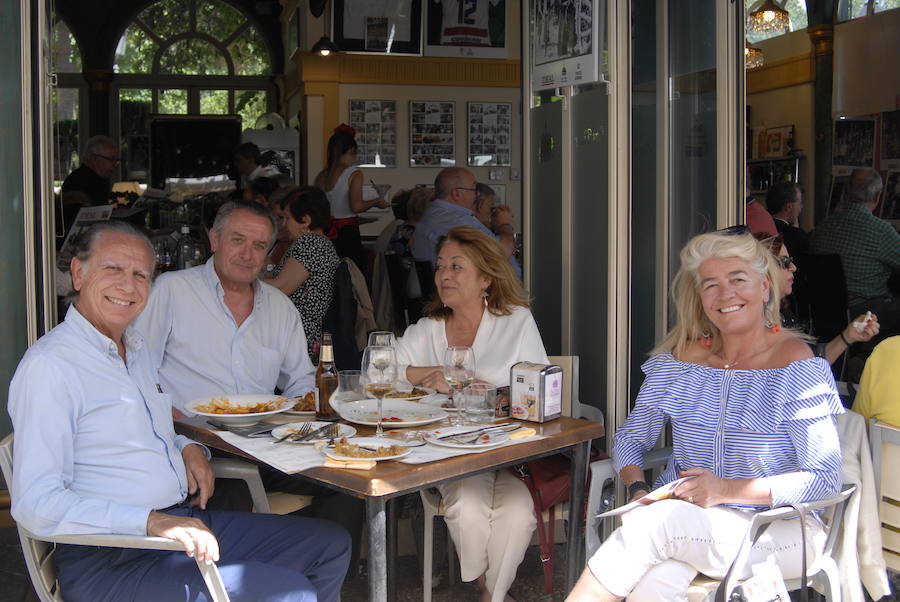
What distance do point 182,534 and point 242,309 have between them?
4.60ft

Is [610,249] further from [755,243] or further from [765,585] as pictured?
[765,585]

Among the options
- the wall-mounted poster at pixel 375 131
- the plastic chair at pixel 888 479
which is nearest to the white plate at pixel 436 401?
the plastic chair at pixel 888 479

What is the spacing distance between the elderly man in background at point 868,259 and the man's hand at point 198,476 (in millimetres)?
4424

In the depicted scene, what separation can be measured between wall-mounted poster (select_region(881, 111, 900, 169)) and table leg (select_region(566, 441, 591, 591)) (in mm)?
6211

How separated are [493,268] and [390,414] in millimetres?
871

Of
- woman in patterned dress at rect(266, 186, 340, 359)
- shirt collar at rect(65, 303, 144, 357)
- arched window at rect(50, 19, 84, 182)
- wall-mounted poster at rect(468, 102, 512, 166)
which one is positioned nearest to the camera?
shirt collar at rect(65, 303, 144, 357)

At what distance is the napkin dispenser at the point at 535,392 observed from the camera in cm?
286

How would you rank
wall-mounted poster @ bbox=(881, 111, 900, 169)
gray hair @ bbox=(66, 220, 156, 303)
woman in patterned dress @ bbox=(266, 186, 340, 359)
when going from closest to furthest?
1. gray hair @ bbox=(66, 220, 156, 303)
2. woman in patterned dress @ bbox=(266, 186, 340, 359)
3. wall-mounted poster @ bbox=(881, 111, 900, 169)

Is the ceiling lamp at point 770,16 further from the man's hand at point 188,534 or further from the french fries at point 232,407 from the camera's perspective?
the man's hand at point 188,534

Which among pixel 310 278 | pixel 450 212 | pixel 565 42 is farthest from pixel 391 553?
pixel 450 212

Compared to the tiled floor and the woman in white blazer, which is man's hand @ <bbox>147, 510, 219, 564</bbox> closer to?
the woman in white blazer

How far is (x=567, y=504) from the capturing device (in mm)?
3139

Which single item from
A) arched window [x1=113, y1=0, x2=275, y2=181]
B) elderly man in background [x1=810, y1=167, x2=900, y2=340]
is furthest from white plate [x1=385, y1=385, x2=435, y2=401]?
arched window [x1=113, y1=0, x2=275, y2=181]

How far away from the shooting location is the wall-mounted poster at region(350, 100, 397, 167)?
10.2 m
